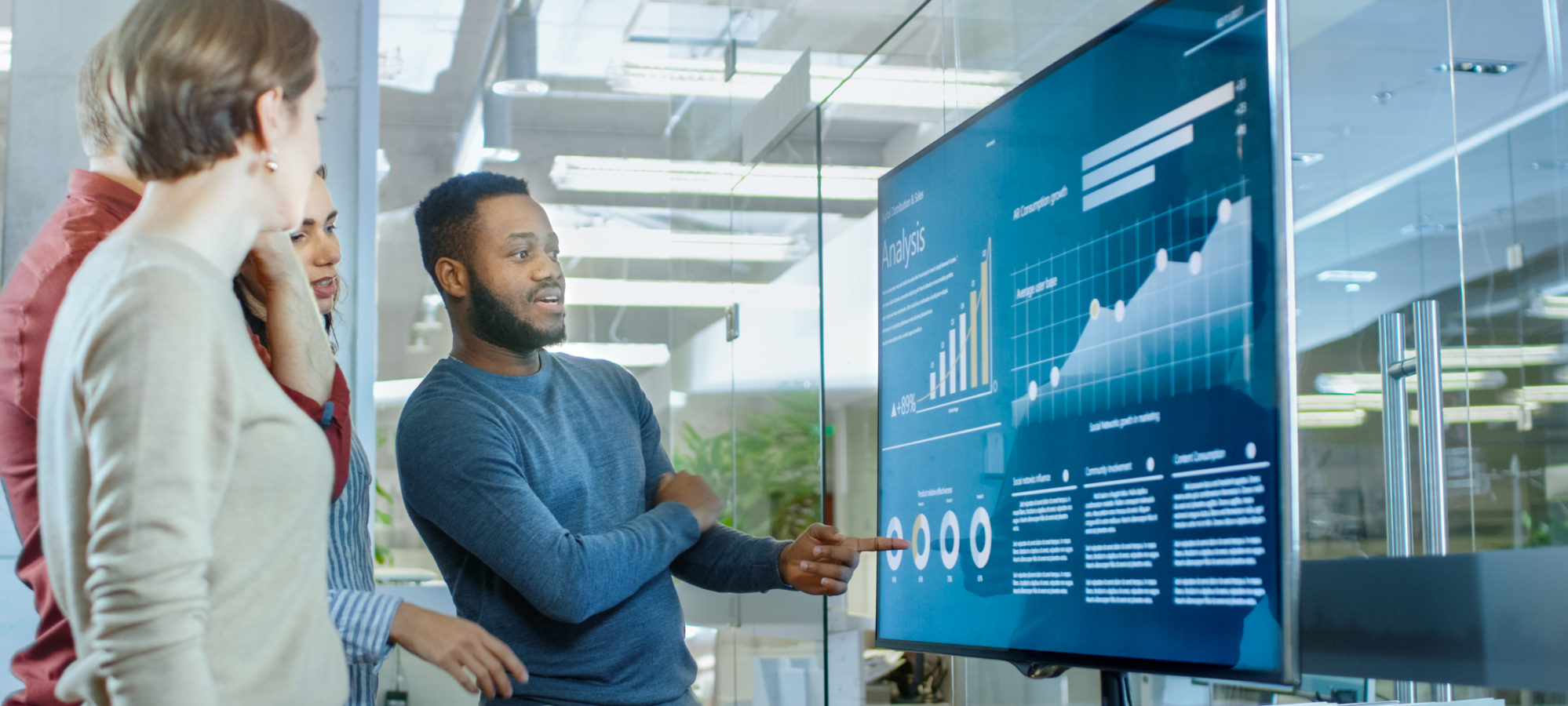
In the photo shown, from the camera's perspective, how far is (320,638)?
97 centimetres

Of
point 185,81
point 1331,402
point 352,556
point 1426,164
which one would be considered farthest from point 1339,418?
point 185,81

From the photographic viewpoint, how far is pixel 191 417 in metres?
0.86

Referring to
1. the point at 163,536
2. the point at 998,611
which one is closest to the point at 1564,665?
the point at 998,611

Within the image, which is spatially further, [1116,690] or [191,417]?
[1116,690]

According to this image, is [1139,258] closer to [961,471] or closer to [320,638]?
[961,471]

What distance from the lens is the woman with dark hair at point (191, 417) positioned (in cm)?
84

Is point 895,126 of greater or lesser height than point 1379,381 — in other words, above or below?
above

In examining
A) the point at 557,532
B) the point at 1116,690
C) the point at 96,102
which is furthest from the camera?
the point at 557,532

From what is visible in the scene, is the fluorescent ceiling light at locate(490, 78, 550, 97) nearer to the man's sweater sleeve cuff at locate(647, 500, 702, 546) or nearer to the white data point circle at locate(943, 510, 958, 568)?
the man's sweater sleeve cuff at locate(647, 500, 702, 546)

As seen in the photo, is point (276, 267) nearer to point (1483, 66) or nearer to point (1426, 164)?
point (1483, 66)

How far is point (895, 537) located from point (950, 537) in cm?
21

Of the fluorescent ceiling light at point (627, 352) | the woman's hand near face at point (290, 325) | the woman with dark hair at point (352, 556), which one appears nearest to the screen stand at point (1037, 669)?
the woman with dark hair at point (352, 556)

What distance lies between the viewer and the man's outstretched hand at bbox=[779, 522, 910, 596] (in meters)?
1.82

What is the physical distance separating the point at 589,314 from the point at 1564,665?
3.61 metres
